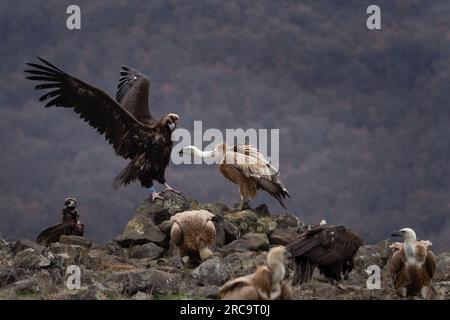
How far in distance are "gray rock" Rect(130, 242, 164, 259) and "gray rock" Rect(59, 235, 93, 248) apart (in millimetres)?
936

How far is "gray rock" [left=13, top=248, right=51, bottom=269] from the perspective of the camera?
1366 centimetres

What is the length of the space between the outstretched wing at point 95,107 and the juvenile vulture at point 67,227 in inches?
61.4

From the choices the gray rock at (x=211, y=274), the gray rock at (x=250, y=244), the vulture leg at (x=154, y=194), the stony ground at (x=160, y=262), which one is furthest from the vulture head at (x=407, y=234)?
the vulture leg at (x=154, y=194)

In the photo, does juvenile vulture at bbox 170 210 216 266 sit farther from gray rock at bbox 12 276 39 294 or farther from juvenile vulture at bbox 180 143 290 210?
juvenile vulture at bbox 180 143 290 210

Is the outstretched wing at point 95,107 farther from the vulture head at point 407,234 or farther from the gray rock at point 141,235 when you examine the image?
the vulture head at point 407,234

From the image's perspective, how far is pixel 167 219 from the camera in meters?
17.1

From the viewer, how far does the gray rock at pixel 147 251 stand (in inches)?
639

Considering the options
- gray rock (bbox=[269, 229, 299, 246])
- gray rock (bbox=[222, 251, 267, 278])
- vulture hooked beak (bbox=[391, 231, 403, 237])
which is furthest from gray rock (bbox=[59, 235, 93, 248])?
vulture hooked beak (bbox=[391, 231, 403, 237])

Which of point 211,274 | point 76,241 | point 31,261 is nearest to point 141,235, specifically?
point 76,241

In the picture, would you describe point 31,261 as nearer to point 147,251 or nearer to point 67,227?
point 147,251
